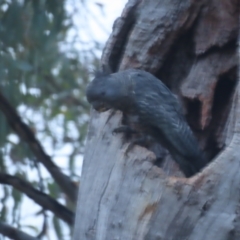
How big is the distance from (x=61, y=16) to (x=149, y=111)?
1.64 meters

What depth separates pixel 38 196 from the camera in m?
3.50

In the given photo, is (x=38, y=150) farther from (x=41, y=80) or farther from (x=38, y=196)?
(x=41, y=80)

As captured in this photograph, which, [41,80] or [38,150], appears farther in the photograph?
[41,80]

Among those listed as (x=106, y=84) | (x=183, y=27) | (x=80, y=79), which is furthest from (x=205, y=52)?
(x=80, y=79)

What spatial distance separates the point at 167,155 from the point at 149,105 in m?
0.32

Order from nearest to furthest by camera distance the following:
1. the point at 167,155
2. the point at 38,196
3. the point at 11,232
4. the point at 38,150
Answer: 1. the point at 167,155
2. the point at 11,232
3. the point at 38,196
4. the point at 38,150

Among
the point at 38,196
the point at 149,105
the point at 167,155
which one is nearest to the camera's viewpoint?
the point at 149,105

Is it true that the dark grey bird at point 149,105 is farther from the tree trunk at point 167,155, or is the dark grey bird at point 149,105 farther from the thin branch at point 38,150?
the thin branch at point 38,150

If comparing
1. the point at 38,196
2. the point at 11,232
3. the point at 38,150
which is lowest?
the point at 11,232

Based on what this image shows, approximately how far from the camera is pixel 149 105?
101 inches

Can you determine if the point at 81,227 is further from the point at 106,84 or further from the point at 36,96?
the point at 36,96

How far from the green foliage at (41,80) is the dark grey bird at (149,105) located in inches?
58.2

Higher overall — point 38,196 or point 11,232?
point 38,196

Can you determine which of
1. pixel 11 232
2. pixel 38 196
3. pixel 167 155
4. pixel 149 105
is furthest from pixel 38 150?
pixel 149 105
